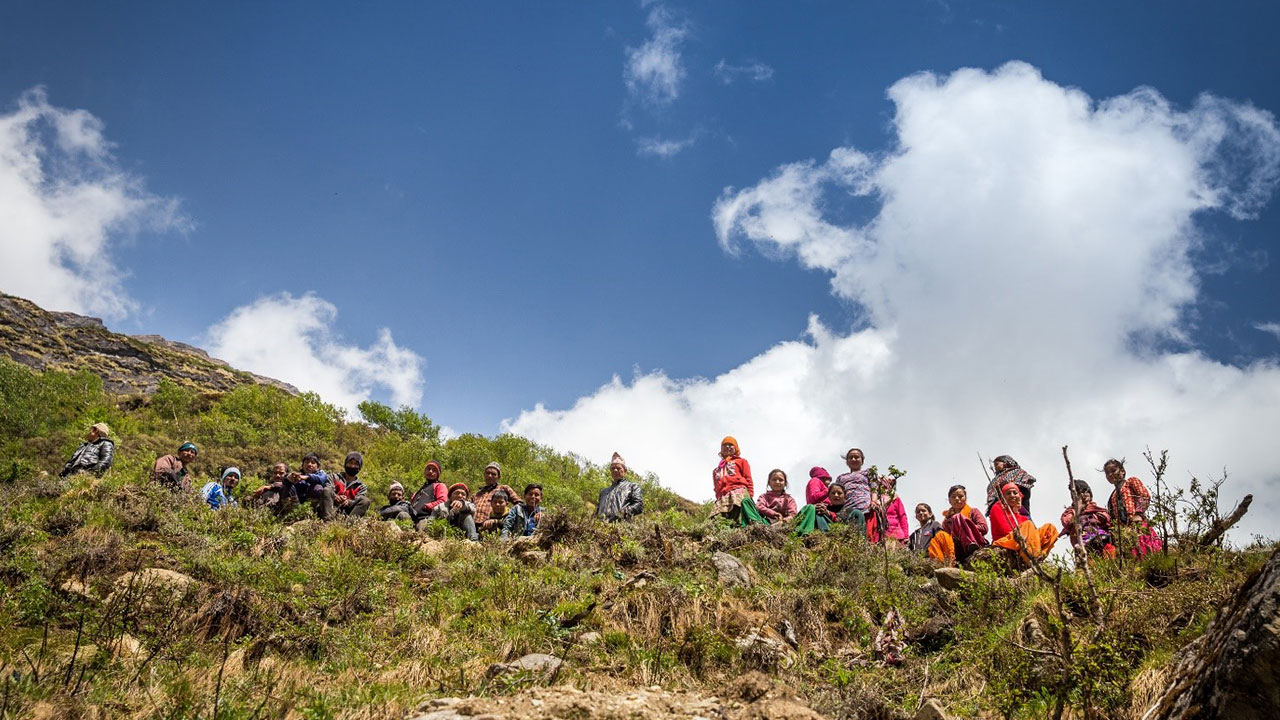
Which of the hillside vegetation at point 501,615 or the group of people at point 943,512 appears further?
the group of people at point 943,512

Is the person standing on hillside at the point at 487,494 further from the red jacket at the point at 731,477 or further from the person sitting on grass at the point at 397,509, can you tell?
the red jacket at the point at 731,477

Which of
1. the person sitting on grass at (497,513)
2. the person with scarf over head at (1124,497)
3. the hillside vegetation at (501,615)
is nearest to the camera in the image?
the hillside vegetation at (501,615)

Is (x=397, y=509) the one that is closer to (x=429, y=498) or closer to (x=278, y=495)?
(x=429, y=498)

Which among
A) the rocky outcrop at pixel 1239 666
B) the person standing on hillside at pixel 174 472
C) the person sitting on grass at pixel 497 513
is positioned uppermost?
the person standing on hillside at pixel 174 472

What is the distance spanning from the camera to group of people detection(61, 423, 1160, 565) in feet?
27.2

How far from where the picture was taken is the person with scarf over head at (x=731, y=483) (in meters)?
10.7

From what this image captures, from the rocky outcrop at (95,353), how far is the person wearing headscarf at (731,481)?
1937 cm

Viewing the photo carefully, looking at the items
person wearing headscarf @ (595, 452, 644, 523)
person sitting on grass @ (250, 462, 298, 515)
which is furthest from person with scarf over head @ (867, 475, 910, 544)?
person sitting on grass @ (250, 462, 298, 515)

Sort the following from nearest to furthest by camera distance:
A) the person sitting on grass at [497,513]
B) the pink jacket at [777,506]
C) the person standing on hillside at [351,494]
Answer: the person sitting on grass at [497,513], the person standing on hillside at [351,494], the pink jacket at [777,506]

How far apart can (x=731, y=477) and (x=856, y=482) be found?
188 cm

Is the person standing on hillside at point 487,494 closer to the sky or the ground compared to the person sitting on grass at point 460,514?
closer to the sky

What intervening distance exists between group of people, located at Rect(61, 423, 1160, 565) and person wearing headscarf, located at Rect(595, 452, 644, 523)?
0.05 ft

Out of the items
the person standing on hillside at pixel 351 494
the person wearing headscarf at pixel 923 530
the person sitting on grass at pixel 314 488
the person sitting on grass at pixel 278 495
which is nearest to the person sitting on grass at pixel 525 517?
the person standing on hillside at pixel 351 494

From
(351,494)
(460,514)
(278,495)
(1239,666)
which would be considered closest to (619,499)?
(460,514)
